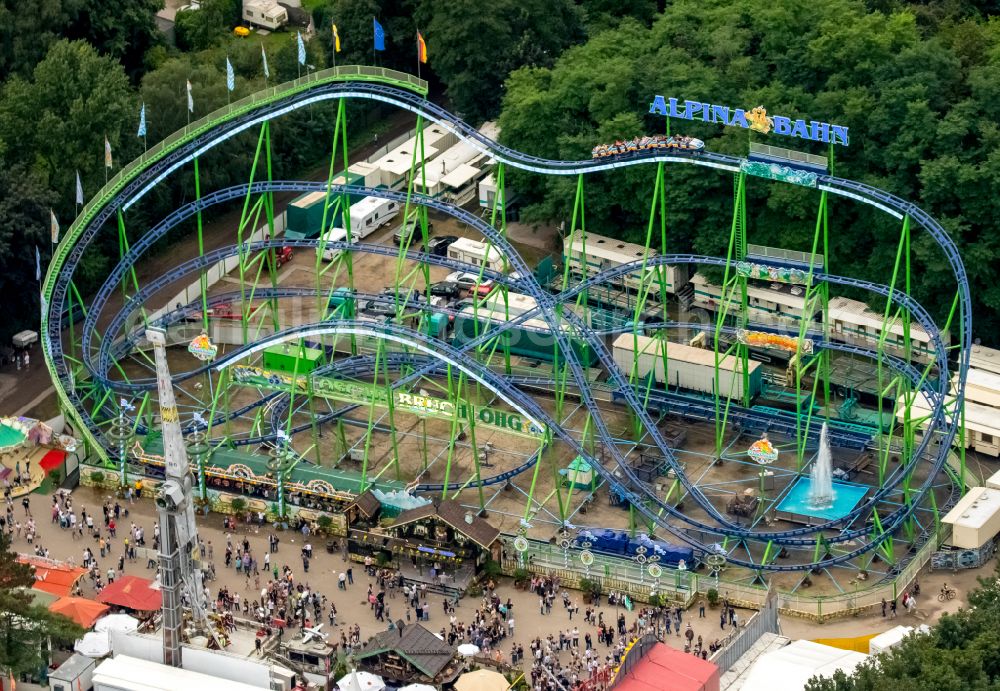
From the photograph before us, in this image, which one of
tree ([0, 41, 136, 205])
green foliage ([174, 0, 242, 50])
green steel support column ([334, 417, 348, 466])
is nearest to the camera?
green steel support column ([334, 417, 348, 466])

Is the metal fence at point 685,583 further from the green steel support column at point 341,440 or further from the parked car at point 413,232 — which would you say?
the parked car at point 413,232

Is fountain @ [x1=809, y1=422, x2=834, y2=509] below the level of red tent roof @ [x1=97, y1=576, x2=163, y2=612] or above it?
above

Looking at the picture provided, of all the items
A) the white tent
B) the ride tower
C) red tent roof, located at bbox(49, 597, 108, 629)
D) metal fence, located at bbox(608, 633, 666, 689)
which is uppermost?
the ride tower

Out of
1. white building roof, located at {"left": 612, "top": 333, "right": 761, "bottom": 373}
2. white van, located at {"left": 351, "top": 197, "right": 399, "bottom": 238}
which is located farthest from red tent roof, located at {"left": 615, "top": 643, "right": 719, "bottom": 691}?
white van, located at {"left": 351, "top": 197, "right": 399, "bottom": 238}

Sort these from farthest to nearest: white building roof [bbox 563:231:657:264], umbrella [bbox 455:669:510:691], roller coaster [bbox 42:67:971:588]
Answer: white building roof [bbox 563:231:657:264] < roller coaster [bbox 42:67:971:588] < umbrella [bbox 455:669:510:691]

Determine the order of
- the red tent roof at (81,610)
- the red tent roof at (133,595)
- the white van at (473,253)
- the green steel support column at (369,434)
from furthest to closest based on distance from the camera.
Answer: the white van at (473,253)
the green steel support column at (369,434)
the red tent roof at (133,595)
the red tent roof at (81,610)

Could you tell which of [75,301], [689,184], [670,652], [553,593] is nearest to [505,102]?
[689,184]

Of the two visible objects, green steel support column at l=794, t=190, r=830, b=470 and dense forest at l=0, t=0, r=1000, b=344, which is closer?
green steel support column at l=794, t=190, r=830, b=470

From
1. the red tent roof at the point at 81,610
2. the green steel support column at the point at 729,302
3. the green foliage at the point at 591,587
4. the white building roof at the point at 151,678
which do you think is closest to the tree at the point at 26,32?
the green steel support column at the point at 729,302

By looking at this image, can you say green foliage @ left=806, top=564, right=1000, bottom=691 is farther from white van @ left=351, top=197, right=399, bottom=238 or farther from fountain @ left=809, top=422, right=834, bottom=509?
white van @ left=351, top=197, right=399, bottom=238
